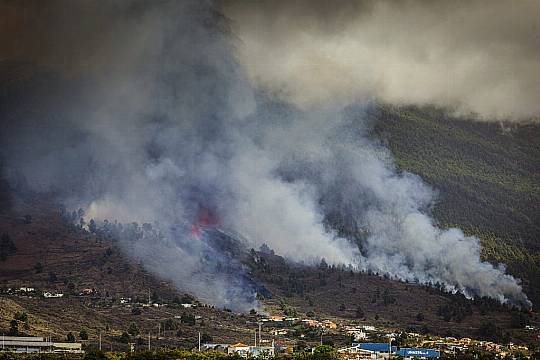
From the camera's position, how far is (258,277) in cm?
19700

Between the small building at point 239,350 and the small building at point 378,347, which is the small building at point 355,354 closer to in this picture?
the small building at point 378,347

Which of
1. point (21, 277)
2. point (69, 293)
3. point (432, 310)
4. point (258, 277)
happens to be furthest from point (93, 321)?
point (432, 310)

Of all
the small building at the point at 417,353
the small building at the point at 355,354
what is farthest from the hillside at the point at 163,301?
the small building at the point at 417,353

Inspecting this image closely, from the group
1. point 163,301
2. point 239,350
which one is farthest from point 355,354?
point 163,301

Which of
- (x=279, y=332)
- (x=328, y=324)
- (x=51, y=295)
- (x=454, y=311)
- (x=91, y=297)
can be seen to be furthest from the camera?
(x=454, y=311)

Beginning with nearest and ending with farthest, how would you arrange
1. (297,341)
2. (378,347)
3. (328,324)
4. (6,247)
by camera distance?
(378,347)
(297,341)
(328,324)
(6,247)

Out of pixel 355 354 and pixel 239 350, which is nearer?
pixel 239 350

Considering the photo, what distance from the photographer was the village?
5817 inches

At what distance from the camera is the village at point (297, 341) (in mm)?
147750

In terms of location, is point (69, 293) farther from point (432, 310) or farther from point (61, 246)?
point (432, 310)

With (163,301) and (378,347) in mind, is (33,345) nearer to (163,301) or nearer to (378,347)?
(163,301)

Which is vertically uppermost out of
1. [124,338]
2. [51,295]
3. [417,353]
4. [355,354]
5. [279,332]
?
[51,295]

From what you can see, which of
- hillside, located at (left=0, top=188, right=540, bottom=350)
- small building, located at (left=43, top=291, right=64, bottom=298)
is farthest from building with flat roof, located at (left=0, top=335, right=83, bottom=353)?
small building, located at (left=43, top=291, right=64, bottom=298)

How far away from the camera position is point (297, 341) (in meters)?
163
